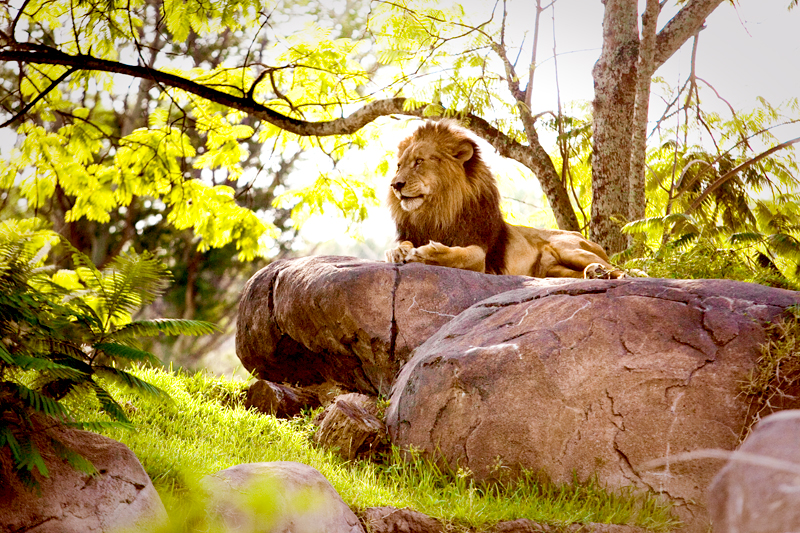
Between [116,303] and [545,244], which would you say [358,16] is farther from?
[116,303]

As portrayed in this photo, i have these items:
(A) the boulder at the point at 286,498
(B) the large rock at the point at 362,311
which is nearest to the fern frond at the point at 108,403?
(A) the boulder at the point at 286,498

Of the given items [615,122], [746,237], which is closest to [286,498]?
[746,237]

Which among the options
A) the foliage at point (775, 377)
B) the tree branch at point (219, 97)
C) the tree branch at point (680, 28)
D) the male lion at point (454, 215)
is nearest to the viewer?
the foliage at point (775, 377)

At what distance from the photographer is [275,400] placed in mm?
5699

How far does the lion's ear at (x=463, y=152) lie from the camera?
6738mm

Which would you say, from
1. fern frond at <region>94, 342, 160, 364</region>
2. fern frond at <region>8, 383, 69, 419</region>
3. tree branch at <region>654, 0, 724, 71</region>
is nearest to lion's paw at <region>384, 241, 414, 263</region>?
fern frond at <region>94, 342, 160, 364</region>

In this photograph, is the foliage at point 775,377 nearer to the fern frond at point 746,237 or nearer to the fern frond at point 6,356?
the fern frond at point 746,237

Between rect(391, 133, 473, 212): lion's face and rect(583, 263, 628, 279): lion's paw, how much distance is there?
149 cm

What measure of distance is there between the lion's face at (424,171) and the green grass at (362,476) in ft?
7.90

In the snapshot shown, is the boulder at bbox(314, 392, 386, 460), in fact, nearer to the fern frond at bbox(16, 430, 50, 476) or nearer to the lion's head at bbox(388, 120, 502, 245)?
the fern frond at bbox(16, 430, 50, 476)

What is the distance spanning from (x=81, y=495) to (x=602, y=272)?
466cm

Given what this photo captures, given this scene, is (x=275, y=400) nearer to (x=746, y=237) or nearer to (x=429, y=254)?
(x=429, y=254)

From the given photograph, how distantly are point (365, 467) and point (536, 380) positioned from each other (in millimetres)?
1177

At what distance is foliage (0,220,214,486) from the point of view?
2703 mm
